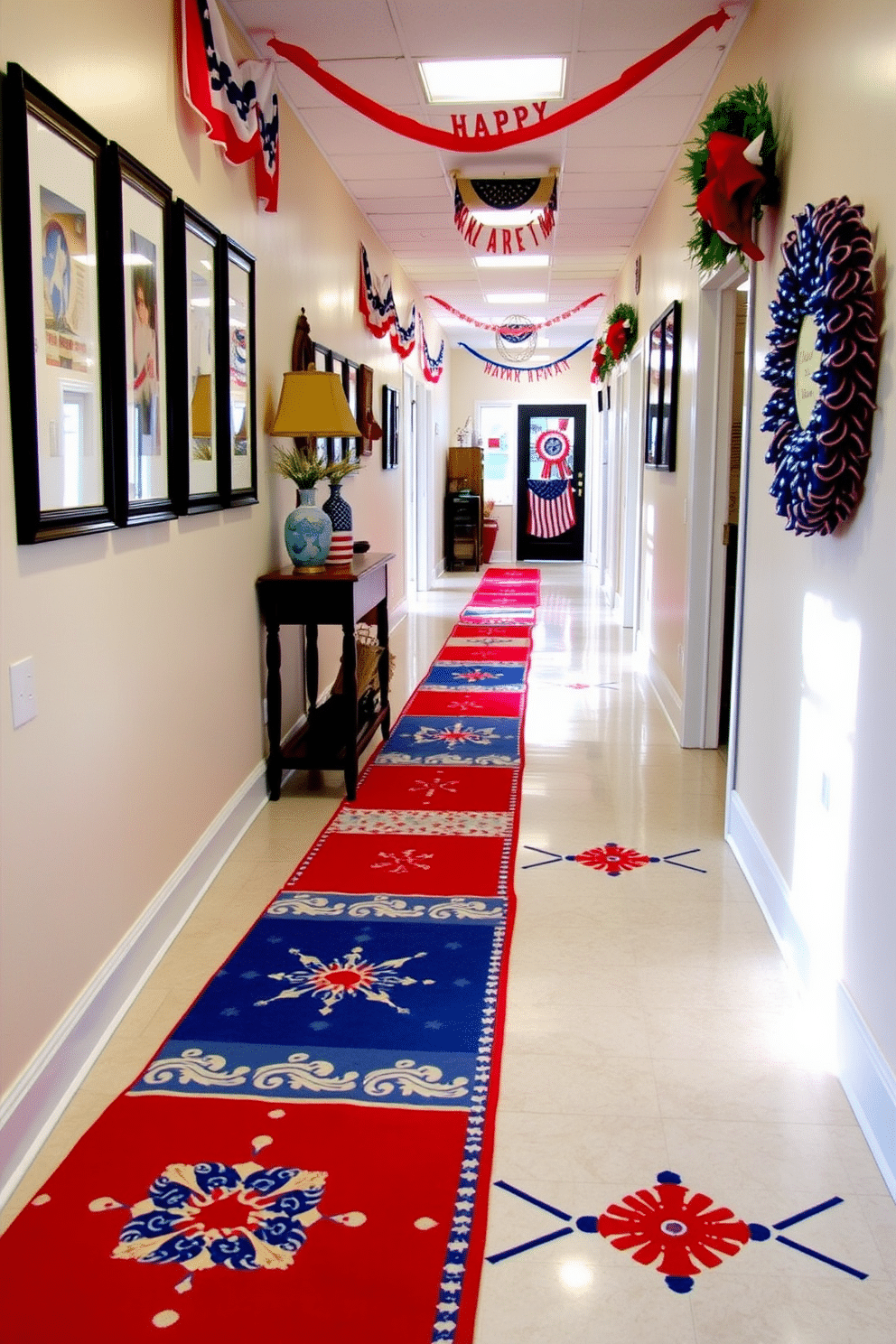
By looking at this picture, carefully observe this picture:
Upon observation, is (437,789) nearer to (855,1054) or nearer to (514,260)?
(855,1054)

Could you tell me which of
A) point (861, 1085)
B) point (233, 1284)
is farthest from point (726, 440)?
point (233, 1284)

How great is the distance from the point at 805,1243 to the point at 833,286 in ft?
6.09

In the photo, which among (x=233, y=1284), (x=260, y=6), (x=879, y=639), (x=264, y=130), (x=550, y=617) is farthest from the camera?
(x=550, y=617)

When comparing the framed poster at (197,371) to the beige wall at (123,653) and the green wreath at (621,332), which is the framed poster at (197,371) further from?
the green wreath at (621,332)

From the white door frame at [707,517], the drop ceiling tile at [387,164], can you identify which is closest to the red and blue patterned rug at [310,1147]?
the white door frame at [707,517]

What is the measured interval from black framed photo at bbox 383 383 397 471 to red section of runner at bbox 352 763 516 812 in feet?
11.9

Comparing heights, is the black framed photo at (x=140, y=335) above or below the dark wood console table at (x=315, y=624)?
above

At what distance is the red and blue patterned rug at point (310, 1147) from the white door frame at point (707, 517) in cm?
181

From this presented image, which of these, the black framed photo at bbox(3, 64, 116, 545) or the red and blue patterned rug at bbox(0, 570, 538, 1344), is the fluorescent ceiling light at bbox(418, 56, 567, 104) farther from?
the red and blue patterned rug at bbox(0, 570, 538, 1344)

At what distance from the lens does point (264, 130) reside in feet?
12.9

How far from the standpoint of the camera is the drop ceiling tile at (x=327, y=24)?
3.67 m

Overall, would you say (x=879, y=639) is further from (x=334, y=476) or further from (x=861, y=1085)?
(x=334, y=476)

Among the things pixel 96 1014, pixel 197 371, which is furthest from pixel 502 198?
pixel 96 1014

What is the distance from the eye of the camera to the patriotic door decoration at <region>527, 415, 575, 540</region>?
14.3 metres
